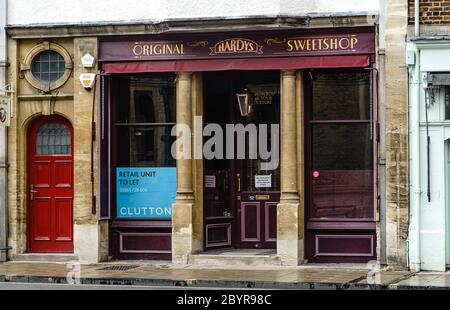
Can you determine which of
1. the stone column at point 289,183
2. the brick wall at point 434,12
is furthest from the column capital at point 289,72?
the brick wall at point 434,12

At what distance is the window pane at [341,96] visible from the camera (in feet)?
63.1

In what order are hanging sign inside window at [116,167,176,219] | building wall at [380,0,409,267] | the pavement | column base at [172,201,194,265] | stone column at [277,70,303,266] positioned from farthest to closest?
hanging sign inside window at [116,167,176,219], column base at [172,201,194,265], stone column at [277,70,303,266], building wall at [380,0,409,267], the pavement

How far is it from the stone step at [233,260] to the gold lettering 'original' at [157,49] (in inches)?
145

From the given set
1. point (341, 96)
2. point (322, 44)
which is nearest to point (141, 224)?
point (341, 96)

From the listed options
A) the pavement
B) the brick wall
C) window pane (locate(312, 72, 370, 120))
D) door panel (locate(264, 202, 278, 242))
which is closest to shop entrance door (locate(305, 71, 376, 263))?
window pane (locate(312, 72, 370, 120))

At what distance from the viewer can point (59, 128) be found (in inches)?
810

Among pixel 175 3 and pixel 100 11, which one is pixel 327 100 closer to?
pixel 175 3

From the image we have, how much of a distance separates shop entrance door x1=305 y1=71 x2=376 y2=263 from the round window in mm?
4706

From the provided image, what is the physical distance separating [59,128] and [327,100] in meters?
5.11

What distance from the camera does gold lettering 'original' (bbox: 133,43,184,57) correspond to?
1962 centimetres

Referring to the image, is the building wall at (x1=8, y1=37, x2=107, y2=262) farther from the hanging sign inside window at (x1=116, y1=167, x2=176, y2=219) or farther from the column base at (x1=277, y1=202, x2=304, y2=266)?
the column base at (x1=277, y1=202, x2=304, y2=266)

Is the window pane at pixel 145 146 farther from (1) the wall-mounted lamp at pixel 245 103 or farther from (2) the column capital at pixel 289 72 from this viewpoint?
(2) the column capital at pixel 289 72
